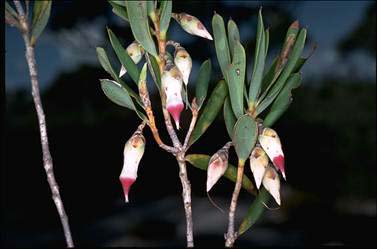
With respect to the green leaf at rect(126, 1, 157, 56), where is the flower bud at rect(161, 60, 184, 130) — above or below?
below

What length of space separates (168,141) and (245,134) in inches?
33.5

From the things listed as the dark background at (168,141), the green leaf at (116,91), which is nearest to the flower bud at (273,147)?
the green leaf at (116,91)

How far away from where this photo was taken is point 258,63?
3.78ft

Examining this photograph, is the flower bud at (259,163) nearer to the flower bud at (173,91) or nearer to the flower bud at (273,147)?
the flower bud at (273,147)

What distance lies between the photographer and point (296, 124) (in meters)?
2.01

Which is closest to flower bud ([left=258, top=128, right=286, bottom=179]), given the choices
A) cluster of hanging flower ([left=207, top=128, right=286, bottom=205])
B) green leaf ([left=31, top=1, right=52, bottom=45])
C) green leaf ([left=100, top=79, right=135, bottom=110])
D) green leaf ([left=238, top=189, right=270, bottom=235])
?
cluster of hanging flower ([left=207, top=128, right=286, bottom=205])

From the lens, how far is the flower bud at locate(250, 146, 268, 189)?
3.74 ft

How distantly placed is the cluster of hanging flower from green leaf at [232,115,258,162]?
2cm

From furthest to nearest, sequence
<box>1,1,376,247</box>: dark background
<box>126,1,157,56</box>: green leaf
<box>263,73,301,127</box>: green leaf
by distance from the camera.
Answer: <box>1,1,376,247</box>: dark background
<box>263,73,301,127</box>: green leaf
<box>126,1,157,56</box>: green leaf

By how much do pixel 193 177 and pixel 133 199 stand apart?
0.66 feet

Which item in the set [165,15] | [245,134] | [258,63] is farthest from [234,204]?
[165,15]

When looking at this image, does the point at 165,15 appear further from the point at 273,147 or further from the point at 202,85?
the point at 273,147

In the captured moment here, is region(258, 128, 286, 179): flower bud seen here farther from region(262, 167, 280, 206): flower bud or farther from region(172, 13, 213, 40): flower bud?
region(172, 13, 213, 40): flower bud

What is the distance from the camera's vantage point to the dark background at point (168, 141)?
1974 mm
